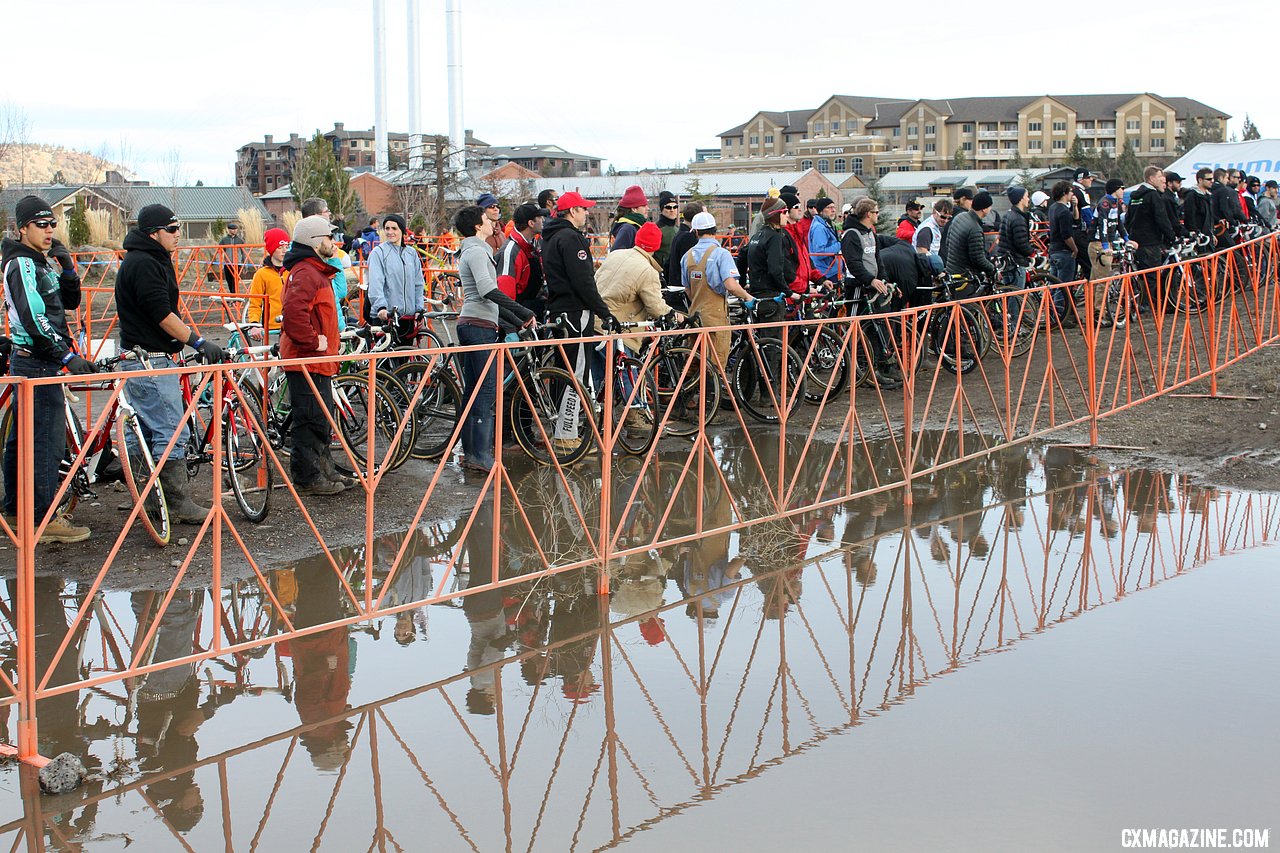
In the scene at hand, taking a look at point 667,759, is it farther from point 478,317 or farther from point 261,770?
point 478,317

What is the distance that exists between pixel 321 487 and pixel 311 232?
1.63 meters

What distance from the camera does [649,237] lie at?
996cm

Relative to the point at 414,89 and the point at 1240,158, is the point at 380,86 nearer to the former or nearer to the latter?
the point at 414,89

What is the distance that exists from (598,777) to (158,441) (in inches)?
155

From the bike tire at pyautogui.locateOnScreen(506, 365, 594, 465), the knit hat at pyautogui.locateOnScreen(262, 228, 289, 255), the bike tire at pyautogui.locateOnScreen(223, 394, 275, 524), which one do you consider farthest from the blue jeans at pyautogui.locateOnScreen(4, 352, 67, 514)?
the knit hat at pyautogui.locateOnScreen(262, 228, 289, 255)

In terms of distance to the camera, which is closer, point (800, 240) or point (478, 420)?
point (478, 420)

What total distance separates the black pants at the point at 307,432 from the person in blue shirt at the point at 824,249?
568 cm

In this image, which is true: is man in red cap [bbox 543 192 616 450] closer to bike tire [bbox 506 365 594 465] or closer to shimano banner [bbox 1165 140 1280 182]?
bike tire [bbox 506 365 594 465]

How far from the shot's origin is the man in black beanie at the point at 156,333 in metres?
6.98

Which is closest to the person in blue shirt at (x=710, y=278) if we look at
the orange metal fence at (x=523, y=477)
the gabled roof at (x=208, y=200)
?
the orange metal fence at (x=523, y=477)

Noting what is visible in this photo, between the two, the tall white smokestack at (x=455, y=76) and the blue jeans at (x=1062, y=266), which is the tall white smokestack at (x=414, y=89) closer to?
the tall white smokestack at (x=455, y=76)

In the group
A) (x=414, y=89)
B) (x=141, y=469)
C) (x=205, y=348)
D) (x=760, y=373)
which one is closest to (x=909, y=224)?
(x=760, y=373)

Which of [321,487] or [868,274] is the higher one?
[868,274]

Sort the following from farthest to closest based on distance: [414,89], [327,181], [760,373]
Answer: [414,89], [327,181], [760,373]
